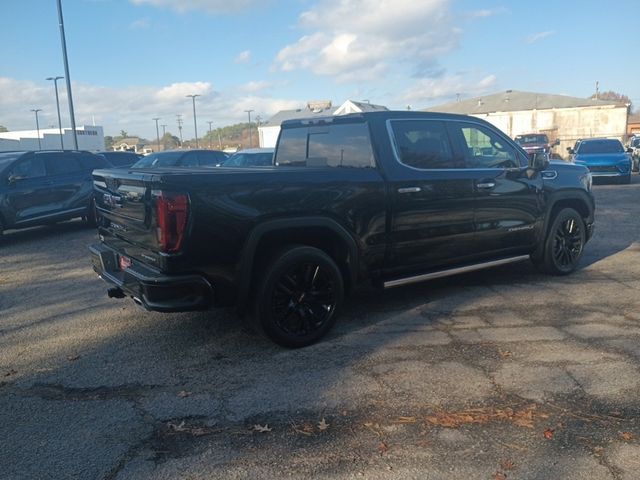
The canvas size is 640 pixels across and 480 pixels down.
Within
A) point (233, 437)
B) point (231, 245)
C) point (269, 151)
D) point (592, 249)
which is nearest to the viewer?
point (233, 437)

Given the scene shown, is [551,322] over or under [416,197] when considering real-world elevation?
under

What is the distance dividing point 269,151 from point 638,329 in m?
9.56

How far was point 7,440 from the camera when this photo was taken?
3139 mm

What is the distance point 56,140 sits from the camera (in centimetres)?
6706

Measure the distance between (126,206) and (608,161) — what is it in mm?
18401

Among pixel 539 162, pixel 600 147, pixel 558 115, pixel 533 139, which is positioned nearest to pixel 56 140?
pixel 558 115

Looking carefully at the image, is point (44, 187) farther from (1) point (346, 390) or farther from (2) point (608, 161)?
(2) point (608, 161)

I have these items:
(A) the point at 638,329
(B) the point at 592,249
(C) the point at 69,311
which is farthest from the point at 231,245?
(B) the point at 592,249

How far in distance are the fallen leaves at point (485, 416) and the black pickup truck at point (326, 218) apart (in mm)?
1478

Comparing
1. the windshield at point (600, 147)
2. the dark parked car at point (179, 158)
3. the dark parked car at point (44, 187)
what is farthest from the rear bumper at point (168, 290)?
the windshield at point (600, 147)

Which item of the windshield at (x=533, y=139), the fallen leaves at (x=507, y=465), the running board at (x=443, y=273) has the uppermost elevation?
the windshield at (x=533, y=139)

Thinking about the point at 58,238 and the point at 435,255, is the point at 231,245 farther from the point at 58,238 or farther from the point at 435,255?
the point at 58,238

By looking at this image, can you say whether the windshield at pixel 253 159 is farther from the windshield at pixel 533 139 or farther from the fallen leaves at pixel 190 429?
the windshield at pixel 533 139

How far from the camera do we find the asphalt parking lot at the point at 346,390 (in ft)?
9.37
